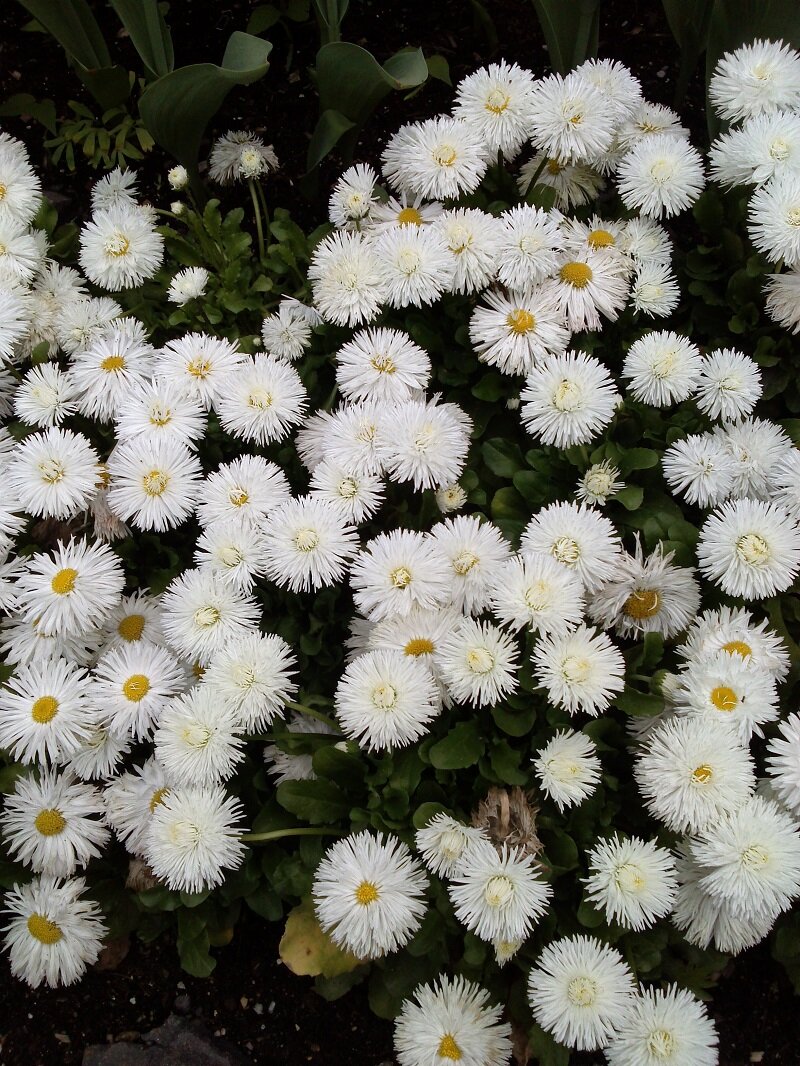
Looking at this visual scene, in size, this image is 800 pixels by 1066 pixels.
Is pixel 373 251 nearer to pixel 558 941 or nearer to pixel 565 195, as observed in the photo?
pixel 565 195

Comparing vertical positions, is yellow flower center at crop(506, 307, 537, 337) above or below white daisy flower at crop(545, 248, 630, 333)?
below

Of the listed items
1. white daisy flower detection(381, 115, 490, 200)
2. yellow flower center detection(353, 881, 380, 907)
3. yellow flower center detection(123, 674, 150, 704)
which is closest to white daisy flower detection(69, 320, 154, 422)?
yellow flower center detection(123, 674, 150, 704)

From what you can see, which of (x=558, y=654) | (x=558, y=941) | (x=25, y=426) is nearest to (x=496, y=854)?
(x=558, y=941)

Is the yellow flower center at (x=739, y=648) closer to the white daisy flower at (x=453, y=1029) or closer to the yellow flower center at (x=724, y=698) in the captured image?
the yellow flower center at (x=724, y=698)

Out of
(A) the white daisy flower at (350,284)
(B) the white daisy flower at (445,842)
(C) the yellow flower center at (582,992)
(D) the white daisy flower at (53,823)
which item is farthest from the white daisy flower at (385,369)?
(C) the yellow flower center at (582,992)

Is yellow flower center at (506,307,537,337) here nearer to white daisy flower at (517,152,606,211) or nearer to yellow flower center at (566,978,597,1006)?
white daisy flower at (517,152,606,211)

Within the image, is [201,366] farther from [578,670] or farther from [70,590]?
[578,670]
